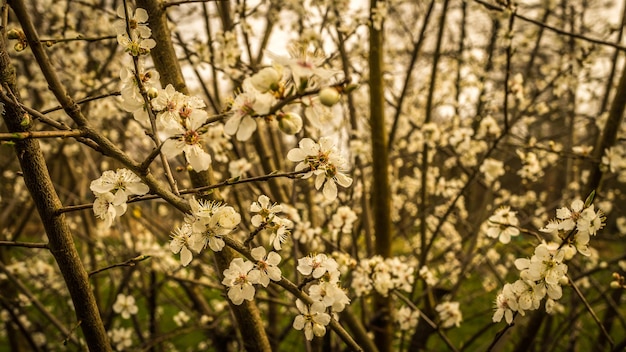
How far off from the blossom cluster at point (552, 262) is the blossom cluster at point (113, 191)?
1.32 metres

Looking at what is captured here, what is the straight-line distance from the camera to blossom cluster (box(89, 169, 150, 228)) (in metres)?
1.15

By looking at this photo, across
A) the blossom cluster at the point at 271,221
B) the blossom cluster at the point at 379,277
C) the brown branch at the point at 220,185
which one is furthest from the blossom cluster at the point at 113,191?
the blossom cluster at the point at 379,277

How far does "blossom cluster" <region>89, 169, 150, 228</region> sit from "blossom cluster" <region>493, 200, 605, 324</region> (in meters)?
1.32

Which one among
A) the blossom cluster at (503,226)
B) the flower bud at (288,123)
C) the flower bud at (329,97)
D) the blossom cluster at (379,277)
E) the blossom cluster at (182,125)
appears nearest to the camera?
the flower bud at (329,97)

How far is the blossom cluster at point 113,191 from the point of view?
1146mm

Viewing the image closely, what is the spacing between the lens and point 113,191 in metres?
1.20

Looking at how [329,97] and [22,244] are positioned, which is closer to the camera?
[329,97]

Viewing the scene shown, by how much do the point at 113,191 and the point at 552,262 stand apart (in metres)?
1.46

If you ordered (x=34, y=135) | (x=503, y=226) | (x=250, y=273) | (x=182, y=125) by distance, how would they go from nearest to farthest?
(x=34, y=135), (x=182, y=125), (x=250, y=273), (x=503, y=226)

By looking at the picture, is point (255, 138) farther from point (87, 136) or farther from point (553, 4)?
point (553, 4)

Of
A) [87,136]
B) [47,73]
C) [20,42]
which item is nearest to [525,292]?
[87,136]

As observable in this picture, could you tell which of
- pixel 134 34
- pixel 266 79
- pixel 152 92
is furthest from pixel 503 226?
pixel 134 34

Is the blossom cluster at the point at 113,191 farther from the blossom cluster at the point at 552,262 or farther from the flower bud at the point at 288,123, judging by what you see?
the blossom cluster at the point at 552,262

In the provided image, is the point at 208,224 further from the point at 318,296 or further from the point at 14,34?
the point at 14,34
